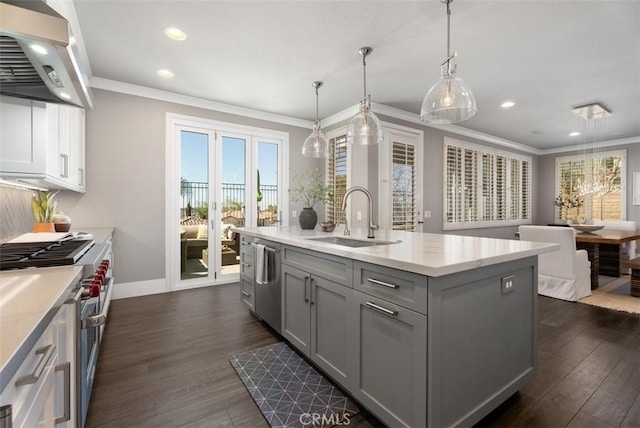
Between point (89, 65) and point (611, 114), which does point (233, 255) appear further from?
point (611, 114)

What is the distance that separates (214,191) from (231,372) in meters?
2.92

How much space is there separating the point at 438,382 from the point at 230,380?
Answer: 141cm

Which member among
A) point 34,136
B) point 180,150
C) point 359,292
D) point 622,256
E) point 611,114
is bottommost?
point 622,256

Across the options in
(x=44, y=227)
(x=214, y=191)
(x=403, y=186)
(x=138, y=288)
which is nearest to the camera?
(x=44, y=227)

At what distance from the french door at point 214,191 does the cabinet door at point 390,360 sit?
10.1ft

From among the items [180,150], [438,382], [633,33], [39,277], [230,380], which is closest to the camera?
[39,277]

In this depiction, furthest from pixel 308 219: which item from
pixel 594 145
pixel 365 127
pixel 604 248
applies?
pixel 594 145

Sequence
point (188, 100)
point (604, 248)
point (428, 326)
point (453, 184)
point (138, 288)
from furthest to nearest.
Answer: point (453, 184) < point (604, 248) < point (188, 100) < point (138, 288) < point (428, 326)

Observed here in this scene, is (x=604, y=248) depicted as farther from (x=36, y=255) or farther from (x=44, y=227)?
(x=44, y=227)

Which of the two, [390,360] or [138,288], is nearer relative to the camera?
[390,360]

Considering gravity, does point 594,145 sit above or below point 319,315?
above

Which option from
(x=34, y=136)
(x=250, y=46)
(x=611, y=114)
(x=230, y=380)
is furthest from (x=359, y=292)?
(x=611, y=114)

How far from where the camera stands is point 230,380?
2.03 m

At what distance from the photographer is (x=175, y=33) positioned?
2.66 metres
